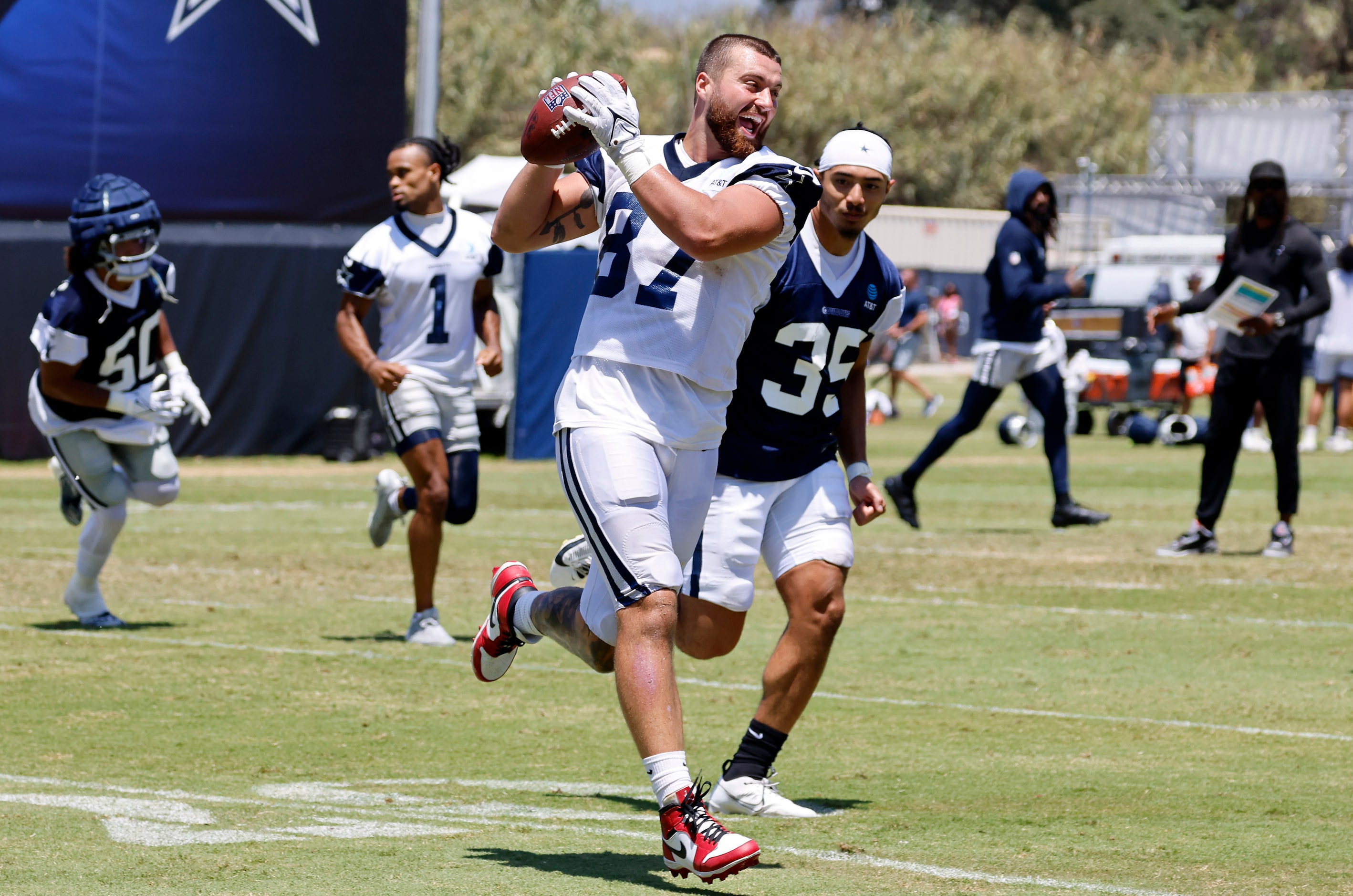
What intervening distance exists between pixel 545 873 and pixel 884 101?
64313 millimetres

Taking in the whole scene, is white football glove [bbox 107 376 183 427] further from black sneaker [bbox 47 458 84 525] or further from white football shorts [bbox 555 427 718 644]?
white football shorts [bbox 555 427 718 644]

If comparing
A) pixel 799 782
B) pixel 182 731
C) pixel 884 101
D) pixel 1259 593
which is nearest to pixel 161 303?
pixel 182 731

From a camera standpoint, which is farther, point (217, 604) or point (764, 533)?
point (217, 604)

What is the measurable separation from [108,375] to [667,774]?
5.57m

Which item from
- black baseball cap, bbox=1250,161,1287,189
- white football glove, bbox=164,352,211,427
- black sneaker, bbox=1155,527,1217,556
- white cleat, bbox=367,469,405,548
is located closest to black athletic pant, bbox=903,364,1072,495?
black sneaker, bbox=1155,527,1217,556

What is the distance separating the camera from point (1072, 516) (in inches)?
557

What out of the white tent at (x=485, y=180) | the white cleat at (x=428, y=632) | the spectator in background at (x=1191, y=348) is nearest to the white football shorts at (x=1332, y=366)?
the spectator in background at (x=1191, y=348)

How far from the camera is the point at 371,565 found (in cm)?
1282

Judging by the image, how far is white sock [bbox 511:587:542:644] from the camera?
19.8 feet

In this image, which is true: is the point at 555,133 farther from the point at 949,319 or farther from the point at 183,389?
the point at 949,319

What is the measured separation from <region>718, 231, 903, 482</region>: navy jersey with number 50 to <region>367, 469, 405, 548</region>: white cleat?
390cm

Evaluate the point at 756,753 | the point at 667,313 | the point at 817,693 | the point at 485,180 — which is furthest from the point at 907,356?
the point at 667,313

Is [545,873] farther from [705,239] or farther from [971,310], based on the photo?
[971,310]

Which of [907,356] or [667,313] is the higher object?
[667,313]
